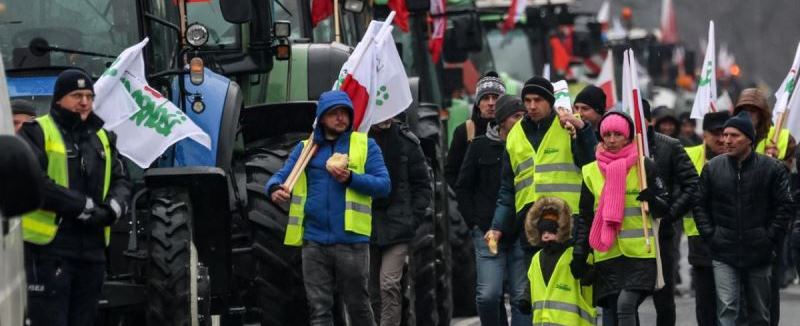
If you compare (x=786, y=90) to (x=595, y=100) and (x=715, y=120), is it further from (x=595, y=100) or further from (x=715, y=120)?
(x=595, y=100)

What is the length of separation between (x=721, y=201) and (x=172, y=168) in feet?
12.4

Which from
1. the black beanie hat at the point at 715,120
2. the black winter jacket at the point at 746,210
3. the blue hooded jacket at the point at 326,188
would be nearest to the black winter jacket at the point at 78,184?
the blue hooded jacket at the point at 326,188

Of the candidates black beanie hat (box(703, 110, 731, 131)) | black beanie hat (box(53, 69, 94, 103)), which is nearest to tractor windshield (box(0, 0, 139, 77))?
black beanie hat (box(53, 69, 94, 103))

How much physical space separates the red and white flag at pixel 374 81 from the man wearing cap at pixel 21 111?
2.69 metres

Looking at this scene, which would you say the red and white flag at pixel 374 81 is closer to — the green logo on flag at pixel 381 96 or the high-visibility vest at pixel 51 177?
the green logo on flag at pixel 381 96

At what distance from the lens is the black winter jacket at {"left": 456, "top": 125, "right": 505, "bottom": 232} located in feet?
55.5

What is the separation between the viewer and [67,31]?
1459 centimetres

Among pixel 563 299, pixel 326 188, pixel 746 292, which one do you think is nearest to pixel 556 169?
pixel 563 299

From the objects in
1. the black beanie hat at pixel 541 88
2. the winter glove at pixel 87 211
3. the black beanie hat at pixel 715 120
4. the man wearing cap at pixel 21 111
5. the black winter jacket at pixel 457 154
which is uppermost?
the man wearing cap at pixel 21 111

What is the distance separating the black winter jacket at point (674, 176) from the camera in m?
15.8

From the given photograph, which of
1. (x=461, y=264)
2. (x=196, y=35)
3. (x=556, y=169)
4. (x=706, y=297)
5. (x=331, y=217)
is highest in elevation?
(x=196, y=35)

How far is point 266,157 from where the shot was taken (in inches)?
641

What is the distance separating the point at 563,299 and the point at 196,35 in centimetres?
260

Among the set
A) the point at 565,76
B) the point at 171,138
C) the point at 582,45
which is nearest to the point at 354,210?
the point at 171,138
